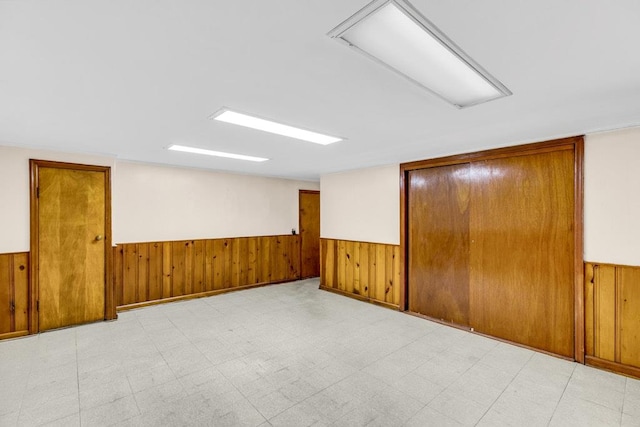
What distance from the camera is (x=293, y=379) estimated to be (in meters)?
2.50

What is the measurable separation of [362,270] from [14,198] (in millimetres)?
4597

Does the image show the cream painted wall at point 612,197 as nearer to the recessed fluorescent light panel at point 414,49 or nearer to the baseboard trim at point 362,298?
the recessed fluorescent light panel at point 414,49

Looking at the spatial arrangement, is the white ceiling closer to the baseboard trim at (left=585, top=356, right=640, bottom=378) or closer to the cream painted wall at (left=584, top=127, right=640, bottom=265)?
the cream painted wall at (left=584, top=127, right=640, bottom=265)

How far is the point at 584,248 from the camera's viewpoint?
9.38 ft

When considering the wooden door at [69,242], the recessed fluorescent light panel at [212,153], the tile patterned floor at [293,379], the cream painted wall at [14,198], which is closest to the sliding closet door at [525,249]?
the tile patterned floor at [293,379]

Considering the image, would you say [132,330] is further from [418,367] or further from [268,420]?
[418,367]

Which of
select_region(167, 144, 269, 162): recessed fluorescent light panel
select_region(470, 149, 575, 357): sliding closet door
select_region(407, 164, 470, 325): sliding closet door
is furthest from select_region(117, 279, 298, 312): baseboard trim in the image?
select_region(470, 149, 575, 357): sliding closet door

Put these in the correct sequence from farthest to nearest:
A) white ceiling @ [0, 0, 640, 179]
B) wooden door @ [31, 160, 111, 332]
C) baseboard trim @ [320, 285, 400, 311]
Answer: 1. baseboard trim @ [320, 285, 400, 311]
2. wooden door @ [31, 160, 111, 332]
3. white ceiling @ [0, 0, 640, 179]

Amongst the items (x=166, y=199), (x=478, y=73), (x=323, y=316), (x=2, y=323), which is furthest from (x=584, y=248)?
(x=2, y=323)

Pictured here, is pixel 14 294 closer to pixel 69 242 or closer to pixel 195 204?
pixel 69 242

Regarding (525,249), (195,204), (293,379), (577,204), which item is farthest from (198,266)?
(577,204)

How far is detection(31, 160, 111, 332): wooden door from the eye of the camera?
11.5ft

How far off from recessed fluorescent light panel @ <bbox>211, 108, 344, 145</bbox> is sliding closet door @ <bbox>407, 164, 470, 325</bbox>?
1.67 m

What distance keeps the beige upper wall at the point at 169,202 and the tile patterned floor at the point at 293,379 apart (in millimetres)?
1385
